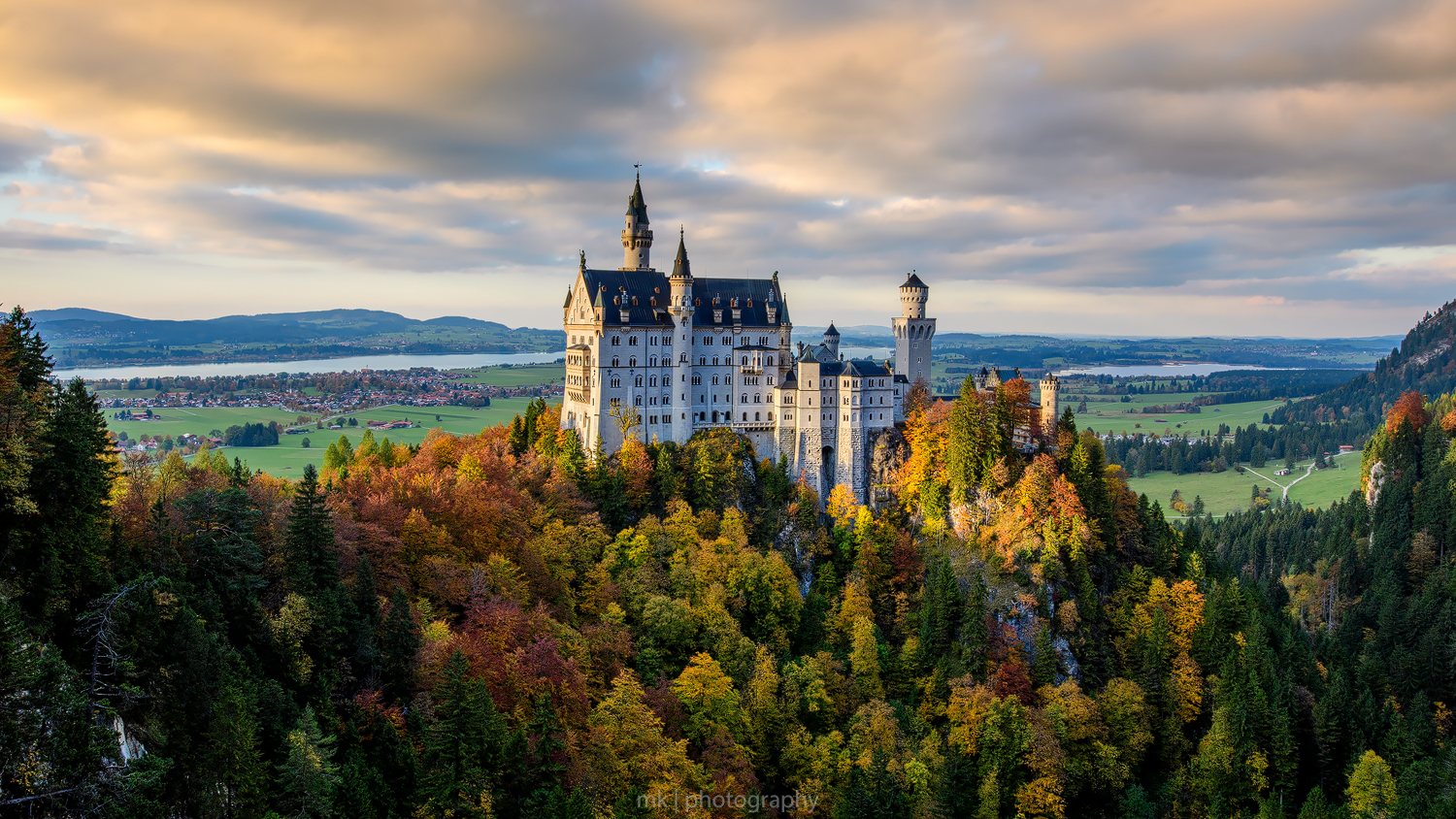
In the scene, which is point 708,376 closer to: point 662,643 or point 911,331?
point 911,331

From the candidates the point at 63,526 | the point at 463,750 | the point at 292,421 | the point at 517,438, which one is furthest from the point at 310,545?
the point at 292,421

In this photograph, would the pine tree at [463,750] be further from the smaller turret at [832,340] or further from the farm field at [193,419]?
the farm field at [193,419]

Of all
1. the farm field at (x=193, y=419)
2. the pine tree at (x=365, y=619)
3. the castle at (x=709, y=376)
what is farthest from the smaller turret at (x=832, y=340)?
the farm field at (x=193, y=419)

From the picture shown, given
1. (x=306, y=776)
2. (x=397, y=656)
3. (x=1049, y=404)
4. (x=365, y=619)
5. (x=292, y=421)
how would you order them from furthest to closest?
(x=292, y=421), (x=1049, y=404), (x=397, y=656), (x=365, y=619), (x=306, y=776)

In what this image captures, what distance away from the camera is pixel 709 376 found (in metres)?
95.6

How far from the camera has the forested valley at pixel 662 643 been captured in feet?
117

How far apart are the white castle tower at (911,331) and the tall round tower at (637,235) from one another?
28.1 meters

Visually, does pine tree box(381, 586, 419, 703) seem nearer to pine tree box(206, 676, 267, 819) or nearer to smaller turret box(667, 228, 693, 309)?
pine tree box(206, 676, 267, 819)

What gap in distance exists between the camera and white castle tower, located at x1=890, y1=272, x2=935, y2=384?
10050cm

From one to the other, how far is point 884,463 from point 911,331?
53.5 ft

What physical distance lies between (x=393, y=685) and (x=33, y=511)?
19.2 metres

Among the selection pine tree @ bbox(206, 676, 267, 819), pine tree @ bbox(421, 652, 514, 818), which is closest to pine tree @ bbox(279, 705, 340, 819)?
pine tree @ bbox(206, 676, 267, 819)

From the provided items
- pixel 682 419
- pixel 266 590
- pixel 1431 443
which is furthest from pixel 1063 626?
pixel 1431 443

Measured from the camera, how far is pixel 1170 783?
70.3 metres
